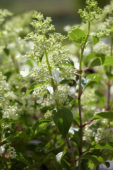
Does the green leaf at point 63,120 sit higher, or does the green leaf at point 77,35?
the green leaf at point 77,35

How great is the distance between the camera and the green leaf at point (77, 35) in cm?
83

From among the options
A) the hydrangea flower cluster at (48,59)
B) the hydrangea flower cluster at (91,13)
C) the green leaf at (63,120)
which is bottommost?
the green leaf at (63,120)

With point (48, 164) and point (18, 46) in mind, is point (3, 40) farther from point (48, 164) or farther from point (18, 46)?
point (48, 164)

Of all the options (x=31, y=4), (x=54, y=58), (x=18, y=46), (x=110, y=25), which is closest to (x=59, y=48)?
(x=54, y=58)

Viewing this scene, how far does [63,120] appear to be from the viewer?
82cm

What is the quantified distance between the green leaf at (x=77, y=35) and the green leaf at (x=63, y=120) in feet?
0.79

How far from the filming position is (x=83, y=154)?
3.25 feet

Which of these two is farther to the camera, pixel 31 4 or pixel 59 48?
pixel 31 4

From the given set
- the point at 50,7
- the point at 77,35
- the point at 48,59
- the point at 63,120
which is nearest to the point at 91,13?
the point at 77,35

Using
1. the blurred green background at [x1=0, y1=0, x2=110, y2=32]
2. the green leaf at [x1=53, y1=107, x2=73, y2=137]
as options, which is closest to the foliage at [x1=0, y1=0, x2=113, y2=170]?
the green leaf at [x1=53, y1=107, x2=73, y2=137]

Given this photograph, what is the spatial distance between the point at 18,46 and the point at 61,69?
2.18ft

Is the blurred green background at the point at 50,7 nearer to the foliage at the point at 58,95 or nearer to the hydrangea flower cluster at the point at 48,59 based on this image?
the foliage at the point at 58,95

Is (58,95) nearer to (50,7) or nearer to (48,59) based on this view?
(48,59)

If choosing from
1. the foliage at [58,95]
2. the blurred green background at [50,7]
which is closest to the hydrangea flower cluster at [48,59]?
the foliage at [58,95]
